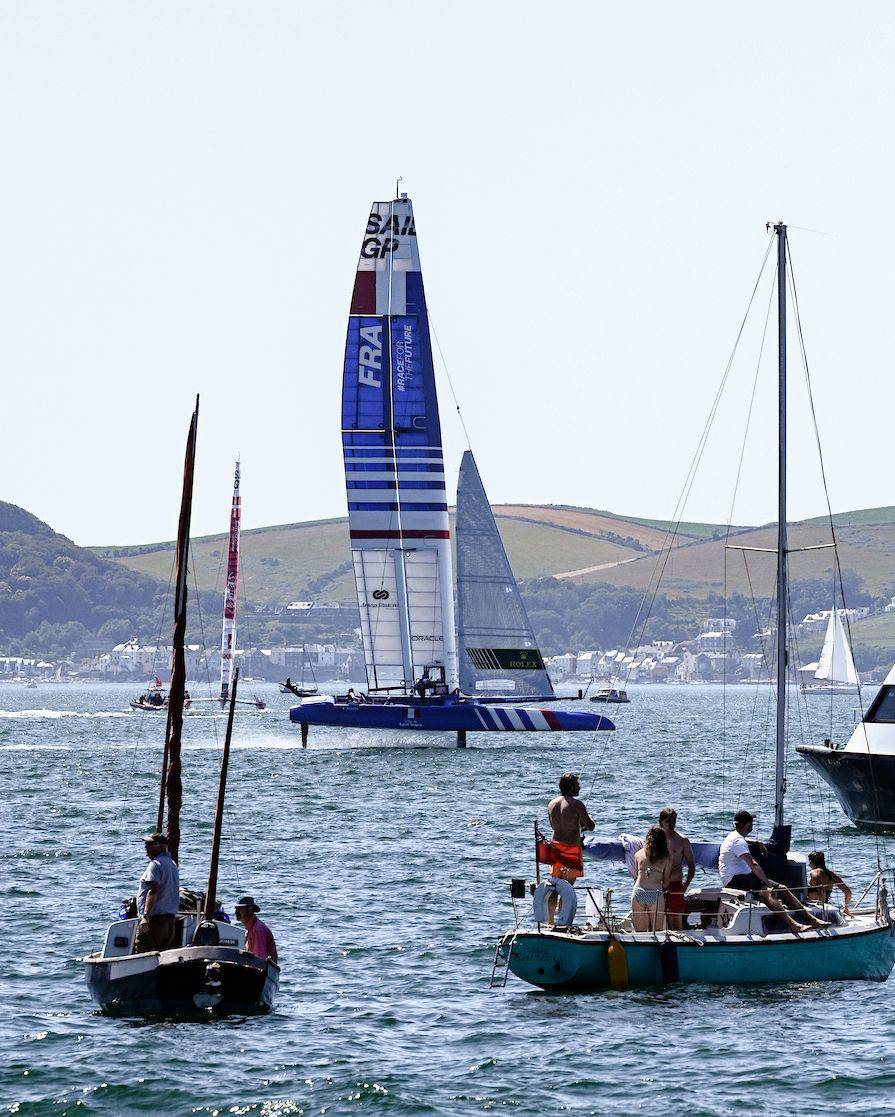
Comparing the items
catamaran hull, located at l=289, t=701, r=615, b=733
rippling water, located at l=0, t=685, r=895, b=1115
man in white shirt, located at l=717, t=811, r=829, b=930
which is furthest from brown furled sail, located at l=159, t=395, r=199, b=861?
catamaran hull, located at l=289, t=701, r=615, b=733

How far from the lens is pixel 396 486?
75188 millimetres

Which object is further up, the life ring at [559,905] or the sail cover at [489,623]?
the sail cover at [489,623]

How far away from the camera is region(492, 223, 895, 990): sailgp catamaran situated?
76.4ft

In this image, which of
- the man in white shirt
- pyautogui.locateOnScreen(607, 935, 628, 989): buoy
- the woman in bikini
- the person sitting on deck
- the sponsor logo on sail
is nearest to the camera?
pyautogui.locateOnScreen(607, 935, 628, 989): buoy

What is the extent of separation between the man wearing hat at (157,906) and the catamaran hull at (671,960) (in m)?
4.42

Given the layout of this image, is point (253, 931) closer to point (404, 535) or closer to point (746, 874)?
point (746, 874)

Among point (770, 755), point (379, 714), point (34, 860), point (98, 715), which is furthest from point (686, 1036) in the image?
point (98, 715)

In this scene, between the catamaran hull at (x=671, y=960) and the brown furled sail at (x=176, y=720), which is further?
the brown furled sail at (x=176, y=720)

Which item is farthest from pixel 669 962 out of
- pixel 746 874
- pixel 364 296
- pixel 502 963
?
pixel 364 296

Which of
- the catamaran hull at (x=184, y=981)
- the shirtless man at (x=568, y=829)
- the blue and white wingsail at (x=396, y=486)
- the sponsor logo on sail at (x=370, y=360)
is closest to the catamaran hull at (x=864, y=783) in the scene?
the shirtless man at (x=568, y=829)

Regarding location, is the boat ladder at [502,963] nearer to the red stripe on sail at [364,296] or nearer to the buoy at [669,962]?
the buoy at [669,962]

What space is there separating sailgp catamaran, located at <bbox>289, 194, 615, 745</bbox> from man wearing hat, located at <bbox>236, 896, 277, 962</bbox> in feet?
163

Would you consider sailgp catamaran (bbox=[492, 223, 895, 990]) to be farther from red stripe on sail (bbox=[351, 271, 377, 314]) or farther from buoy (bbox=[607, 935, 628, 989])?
red stripe on sail (bbox=[351, 271, 377, 314])

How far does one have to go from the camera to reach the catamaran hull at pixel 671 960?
23.3 metres
